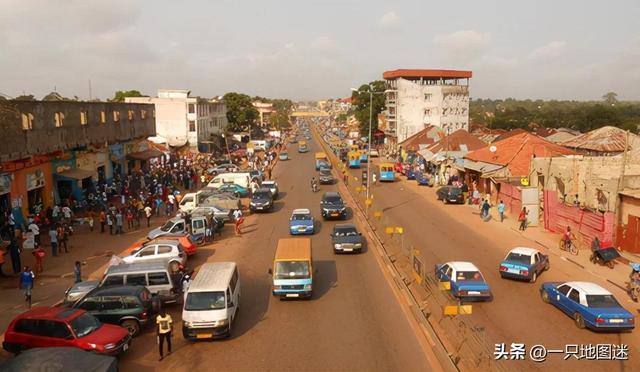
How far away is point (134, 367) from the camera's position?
529 inches

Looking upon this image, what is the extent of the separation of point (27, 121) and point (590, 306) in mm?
27982

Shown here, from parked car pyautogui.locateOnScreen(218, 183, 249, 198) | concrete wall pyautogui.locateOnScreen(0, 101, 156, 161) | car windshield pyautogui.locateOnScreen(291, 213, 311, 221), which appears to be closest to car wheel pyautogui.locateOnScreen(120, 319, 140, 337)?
car windshield pyautogui.locateOnScreen(291, 213, 311, 221)

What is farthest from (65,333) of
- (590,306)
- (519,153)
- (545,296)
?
(519,153)

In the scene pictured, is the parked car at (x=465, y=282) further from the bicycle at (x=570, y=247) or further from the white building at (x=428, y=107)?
the white building at (x=428, y=107)

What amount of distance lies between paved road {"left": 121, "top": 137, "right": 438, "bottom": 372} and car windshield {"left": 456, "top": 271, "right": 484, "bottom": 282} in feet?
7.49

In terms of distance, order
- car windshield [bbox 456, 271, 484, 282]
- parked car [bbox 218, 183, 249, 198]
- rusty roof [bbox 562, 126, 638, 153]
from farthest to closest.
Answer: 1. rusty roof [bbox 562, 126, 638, 153]
2. parked car [bbox 218, 183, 249, 198]
3. car windshield [bbox 456, 271, 484, 282]

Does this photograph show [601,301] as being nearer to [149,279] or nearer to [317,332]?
[317,332]

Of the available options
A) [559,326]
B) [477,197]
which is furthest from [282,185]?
[559,326]

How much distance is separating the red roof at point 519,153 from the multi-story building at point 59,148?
2949 centimetres

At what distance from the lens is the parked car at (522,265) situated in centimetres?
1998

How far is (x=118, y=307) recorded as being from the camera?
607 inches

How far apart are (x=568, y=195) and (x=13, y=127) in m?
30.0

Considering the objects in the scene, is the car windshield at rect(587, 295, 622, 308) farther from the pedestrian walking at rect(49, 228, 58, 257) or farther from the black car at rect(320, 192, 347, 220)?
the pedestrian walking at rect(49, 228, 58, 257)

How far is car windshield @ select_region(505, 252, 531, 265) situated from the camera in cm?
2028
